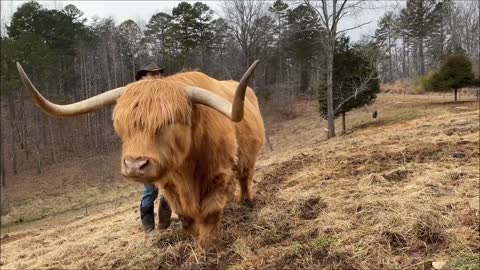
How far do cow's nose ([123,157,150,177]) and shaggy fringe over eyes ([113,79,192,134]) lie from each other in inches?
10.8

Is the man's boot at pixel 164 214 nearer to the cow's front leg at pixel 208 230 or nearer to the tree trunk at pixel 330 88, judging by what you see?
the cow's front leg at pixel 208 230

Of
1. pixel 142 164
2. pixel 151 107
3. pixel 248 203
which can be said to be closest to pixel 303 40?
pixel 248 203

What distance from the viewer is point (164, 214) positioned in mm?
5707

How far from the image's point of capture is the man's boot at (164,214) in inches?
221

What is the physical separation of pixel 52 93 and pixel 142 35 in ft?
34.9

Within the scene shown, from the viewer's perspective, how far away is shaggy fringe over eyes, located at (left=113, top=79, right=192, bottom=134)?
3541 millimetres

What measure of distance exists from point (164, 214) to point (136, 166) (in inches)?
99.1

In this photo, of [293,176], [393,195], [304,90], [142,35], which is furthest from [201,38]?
[393,195]

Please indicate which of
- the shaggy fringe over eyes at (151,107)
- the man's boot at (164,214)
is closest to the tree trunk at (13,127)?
the man's boot at (164,214)

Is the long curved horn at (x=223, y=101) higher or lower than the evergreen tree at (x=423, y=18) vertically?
lower

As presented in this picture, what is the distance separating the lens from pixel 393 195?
522 cm

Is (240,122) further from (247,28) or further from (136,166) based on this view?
(247,28)

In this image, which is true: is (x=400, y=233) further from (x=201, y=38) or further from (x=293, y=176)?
(x=201, y=38)

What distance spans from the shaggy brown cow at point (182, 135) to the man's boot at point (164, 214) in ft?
2.35
